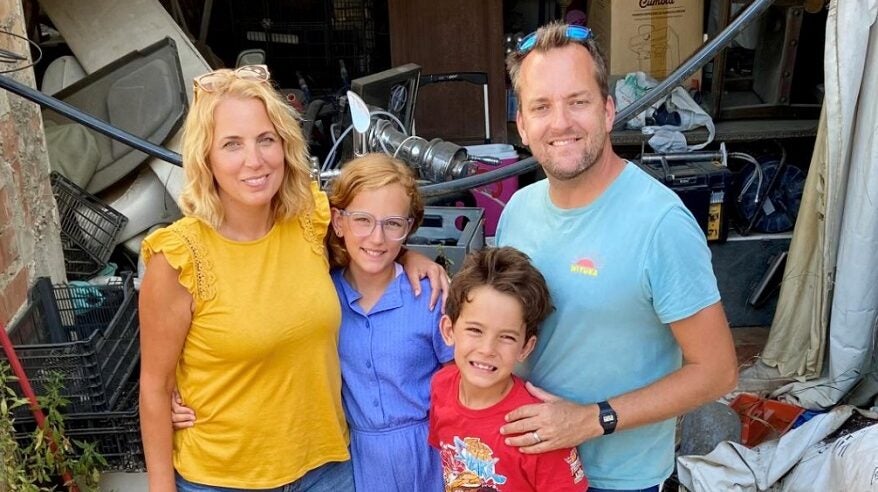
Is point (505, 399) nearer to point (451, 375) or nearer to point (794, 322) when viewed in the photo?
point (451, 375)

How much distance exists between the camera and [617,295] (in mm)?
1531

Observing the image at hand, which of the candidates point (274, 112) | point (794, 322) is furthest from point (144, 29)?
point (794, 322)

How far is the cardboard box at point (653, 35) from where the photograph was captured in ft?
16.7

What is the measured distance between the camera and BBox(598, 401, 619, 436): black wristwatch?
1560 millimetres

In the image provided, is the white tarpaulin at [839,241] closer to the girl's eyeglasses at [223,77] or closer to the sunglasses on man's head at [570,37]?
the sunglasses on man's head at [570,37]

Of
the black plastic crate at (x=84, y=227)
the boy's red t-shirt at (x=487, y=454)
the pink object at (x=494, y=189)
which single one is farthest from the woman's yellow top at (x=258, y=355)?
the pink object at (x=494, y=189)

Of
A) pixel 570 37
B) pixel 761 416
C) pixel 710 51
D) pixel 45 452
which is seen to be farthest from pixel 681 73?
pixel 45 452

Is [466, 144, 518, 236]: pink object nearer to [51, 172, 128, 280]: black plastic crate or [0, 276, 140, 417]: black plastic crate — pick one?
[51, 172, 128, 280]: black plastic crate

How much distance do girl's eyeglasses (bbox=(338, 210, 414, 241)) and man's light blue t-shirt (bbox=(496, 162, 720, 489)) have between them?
26 cm

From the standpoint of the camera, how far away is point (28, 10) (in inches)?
188

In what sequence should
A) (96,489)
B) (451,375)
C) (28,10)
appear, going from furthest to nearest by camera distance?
(28,10)
(96,489)
(451,375)

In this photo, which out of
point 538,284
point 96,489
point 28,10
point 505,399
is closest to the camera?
point 538,284

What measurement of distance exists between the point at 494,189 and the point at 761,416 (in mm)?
1924

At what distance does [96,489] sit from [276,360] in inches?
41.0
